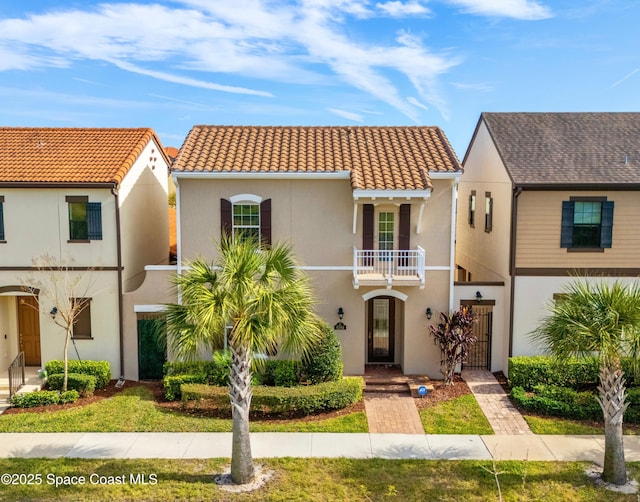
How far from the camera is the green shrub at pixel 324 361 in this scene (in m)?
15.1

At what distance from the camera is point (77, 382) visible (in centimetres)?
1547

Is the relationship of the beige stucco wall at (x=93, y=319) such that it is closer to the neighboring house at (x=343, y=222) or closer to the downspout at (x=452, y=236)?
the neighboring house at (x=343, y=222)

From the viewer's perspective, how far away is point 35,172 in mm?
16594

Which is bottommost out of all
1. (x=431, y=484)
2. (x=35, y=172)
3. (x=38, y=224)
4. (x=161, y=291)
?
(x=431, y=484)

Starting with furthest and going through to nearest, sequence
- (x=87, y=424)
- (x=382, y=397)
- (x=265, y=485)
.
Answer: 1. (x=382, y=397)
2. (x=87, y=424)
3. (x=265, y=485)

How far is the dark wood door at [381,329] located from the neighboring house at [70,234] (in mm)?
7540

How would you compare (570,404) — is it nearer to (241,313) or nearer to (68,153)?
(241,313)

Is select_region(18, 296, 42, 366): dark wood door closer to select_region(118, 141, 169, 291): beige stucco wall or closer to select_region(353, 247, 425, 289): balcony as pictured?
select_region(118, 141, 169, 291): beige stucco wall

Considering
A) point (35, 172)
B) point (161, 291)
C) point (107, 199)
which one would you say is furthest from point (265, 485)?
point (35, 172)

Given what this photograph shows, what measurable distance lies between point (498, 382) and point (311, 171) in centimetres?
820

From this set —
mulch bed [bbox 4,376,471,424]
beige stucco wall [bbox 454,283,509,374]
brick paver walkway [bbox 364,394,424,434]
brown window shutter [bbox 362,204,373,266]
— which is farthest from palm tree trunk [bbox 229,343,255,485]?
beige stucco wall [bbox 454,283,509,374]

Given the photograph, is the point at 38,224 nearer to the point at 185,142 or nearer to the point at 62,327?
the point at 62,327

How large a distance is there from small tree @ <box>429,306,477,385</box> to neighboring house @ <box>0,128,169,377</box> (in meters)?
9.39

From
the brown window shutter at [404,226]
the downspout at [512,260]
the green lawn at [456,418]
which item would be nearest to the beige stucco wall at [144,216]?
the brown window shutter at [404,226]
